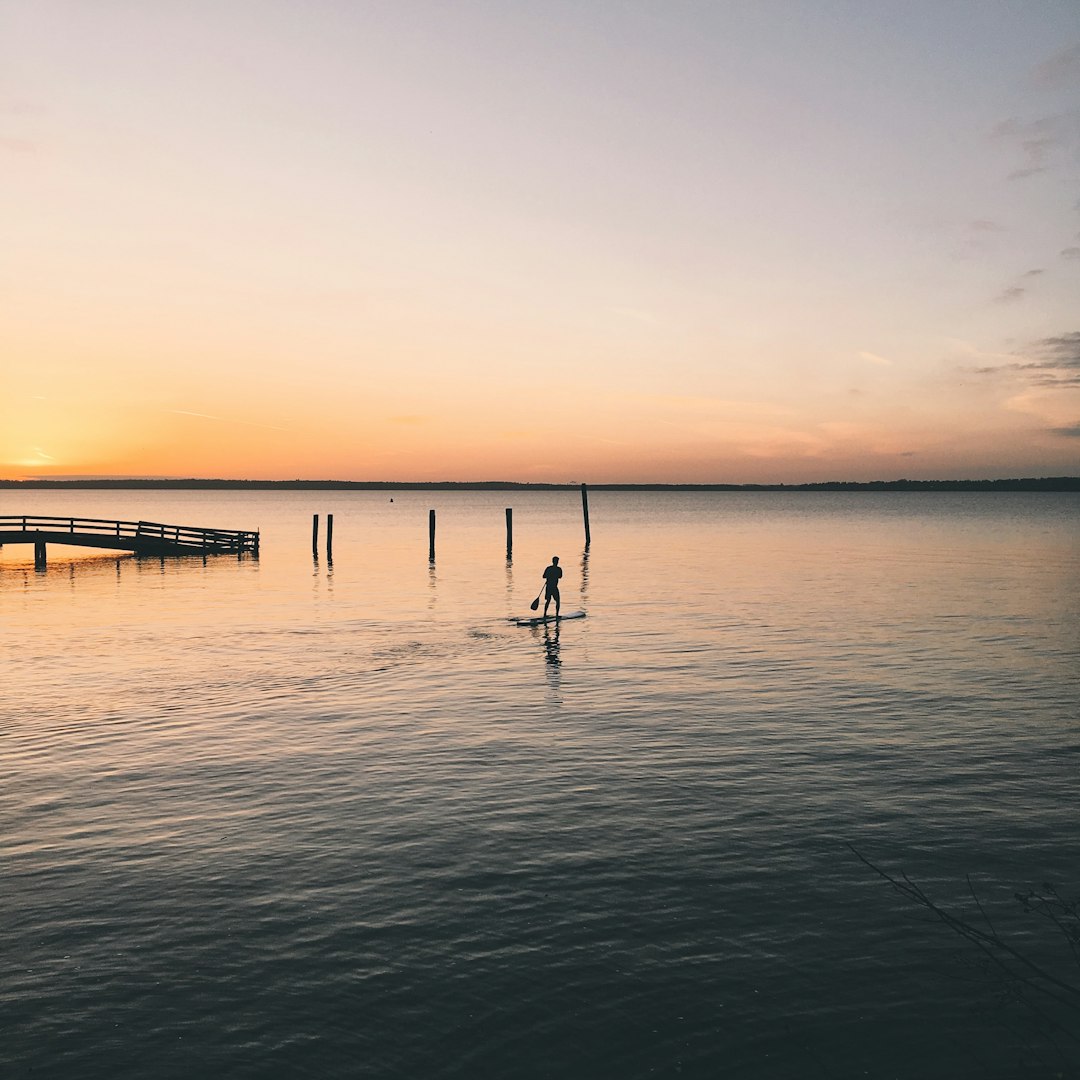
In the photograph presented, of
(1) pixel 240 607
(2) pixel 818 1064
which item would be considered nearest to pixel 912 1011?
(2) pixel 818 1064

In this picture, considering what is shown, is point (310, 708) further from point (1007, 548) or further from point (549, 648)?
point (1007, 548)

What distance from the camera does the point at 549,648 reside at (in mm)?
32656

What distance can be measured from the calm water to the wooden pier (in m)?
34.3

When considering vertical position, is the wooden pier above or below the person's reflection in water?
above

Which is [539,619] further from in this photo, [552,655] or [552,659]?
[552,659]

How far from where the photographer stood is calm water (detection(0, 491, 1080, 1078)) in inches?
349

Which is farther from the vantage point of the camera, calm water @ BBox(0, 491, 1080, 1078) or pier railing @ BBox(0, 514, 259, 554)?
pier railing @ BBox(0, 514, 259, 554)

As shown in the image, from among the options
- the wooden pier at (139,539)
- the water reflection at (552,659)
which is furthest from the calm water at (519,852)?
the wooden pier at (139,539)

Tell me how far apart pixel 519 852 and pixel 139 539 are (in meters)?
61.8

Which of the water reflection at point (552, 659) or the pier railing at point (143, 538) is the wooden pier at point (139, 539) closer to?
the pier railing at point (143, 538)

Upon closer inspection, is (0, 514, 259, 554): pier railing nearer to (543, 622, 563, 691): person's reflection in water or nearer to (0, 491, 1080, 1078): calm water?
(0, 491, 1080, 1078): calm water

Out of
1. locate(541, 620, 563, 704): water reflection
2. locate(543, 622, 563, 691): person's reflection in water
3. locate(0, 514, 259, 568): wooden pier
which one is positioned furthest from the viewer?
locate(0, 514, 259, 568): wooden pier

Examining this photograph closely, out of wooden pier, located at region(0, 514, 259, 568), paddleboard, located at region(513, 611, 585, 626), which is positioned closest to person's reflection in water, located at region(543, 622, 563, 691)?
paddleboard, located at region(513, 611, 585, 626)

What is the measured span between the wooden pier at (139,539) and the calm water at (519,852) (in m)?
34.3
